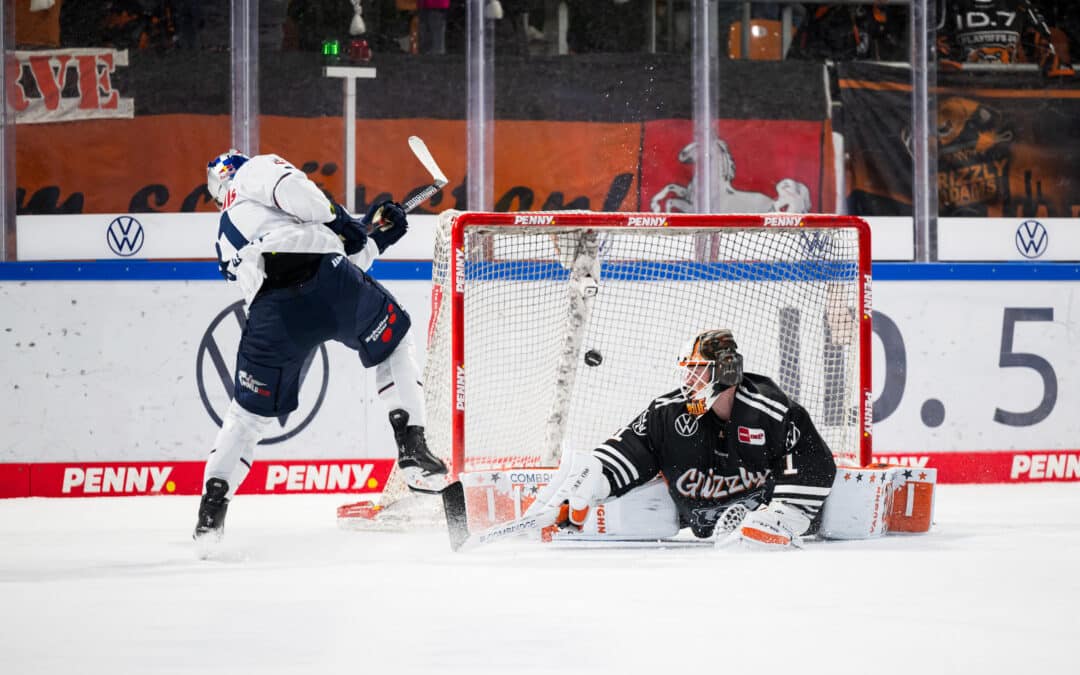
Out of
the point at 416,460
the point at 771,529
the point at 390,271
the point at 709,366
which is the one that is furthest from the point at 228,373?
the point at 771,529

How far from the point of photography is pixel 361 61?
6227 mm

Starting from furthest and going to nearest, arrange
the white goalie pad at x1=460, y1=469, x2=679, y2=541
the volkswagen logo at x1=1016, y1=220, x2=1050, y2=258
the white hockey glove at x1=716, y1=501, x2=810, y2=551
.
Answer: the volkswagen logo at x1=1016, y1=220, x2=1050, y2=258
the white goalie pad at x1=460, y1=469, x2=679, y2=541
the white hockey glove at x1=716, y1=501, x2=810, y2=551

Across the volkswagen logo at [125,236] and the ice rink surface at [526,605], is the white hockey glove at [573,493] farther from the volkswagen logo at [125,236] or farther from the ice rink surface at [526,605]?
the volkswagen logo at [125,236]

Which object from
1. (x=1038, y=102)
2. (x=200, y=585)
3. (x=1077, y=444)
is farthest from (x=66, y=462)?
(x=1038, y=102)

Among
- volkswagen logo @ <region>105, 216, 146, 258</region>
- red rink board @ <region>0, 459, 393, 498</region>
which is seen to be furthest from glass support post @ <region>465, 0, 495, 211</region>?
volkswagen logo @ <region>105, 216, 146, 258</region>

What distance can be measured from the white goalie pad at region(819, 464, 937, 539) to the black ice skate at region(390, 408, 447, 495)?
3.83 ft

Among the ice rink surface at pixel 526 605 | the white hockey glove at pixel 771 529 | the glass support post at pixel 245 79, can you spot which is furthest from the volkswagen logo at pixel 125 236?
the white hockey glove at pixel 771 529

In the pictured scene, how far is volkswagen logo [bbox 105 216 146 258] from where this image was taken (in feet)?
19.4

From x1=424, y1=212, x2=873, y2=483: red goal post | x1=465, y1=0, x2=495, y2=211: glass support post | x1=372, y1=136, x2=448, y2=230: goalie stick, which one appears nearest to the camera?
x1=372, y1=136, x2=448, y2=230: goalie stick

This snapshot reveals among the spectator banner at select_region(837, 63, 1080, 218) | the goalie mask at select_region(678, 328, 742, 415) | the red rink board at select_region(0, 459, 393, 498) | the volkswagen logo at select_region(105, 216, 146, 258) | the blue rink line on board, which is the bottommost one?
the red rink board at select_region(0, 459, 393, 498)

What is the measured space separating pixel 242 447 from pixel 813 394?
219 centimetres

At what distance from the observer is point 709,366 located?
3900 millimetres

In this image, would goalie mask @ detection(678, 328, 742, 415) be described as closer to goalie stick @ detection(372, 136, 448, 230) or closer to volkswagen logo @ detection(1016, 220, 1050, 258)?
goalie stick @ detection(372, 136, 448, 230)

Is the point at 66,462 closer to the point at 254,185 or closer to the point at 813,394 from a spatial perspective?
the point at 254,185
